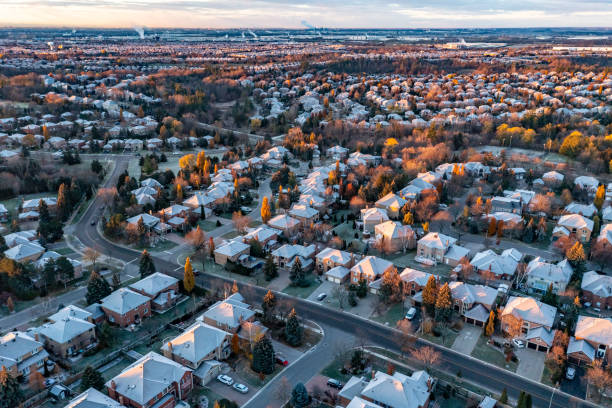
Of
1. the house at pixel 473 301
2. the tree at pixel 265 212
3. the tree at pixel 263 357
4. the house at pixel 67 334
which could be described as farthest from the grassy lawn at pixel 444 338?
the tree at pixel 265 212

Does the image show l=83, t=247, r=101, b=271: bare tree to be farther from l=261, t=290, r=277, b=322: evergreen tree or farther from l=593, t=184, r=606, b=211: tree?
l=593, t=184, r=606, b=211: tree

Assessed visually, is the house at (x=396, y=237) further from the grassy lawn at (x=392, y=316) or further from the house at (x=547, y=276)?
the house at (x=547, y=276)

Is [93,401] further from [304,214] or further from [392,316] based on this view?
[304,214]

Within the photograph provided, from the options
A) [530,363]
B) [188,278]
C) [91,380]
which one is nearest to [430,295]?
[530,363]

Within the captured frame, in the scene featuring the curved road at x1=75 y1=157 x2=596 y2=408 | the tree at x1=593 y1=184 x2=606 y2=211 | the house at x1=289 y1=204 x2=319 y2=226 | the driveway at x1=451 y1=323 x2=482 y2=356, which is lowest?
the curved road at x1=75 y1=157 x2=596 y2=408

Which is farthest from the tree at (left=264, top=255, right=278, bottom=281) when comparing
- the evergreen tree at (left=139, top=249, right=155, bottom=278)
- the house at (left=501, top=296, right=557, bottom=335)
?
the house at (left=501, top=296, right=557, bottom=335)

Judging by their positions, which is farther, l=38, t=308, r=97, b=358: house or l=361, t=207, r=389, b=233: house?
l=361, t=207, r=389, b=233: house

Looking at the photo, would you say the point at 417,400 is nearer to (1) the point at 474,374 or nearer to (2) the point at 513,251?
(1) the point at 474,374
